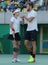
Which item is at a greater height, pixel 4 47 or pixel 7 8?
pixel 7 8

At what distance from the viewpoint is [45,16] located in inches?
660

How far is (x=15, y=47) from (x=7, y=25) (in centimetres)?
624

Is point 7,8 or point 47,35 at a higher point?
point 7,8

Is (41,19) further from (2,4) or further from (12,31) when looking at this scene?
(12,31)

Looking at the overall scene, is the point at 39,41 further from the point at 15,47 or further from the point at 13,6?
the point at 15,47

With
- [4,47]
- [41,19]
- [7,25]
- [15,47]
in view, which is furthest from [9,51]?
[15,47]

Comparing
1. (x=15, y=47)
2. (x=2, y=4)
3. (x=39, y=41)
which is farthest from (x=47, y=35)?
(x=15, y=47)

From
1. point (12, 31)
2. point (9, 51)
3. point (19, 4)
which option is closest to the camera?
point (12, 31)

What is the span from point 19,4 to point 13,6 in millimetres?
412

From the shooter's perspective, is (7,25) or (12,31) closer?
(12,31)

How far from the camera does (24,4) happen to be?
1748 centimetres

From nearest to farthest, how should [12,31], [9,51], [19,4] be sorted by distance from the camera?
[12,31] → [9,51] → [19,4]

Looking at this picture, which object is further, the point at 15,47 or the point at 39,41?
the point at 39,41

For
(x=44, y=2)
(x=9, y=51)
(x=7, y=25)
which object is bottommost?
(x=9, y=51)
